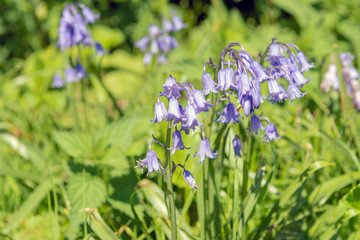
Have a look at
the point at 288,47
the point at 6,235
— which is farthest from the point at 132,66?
the point at 288,47

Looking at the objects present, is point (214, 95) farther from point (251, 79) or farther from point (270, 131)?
point (270, 131)

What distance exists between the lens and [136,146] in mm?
2859

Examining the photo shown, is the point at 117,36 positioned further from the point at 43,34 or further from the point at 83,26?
the point at 83,26

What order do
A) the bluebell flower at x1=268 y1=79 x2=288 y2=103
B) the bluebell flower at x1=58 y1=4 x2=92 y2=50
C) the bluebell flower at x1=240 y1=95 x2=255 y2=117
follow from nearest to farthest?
the bluebell flower at x1=240 y1=95 x2=255 y2=117
the bluebell flower at x1=268 y1=79 x2=288 y2=103
the bluebell flower at x1=58 y1=4 x2=92 y2=50

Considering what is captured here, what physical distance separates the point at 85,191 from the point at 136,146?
2.26 feet

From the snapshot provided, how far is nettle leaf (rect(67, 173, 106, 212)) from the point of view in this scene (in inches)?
84.8

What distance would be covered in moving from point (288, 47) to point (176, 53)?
340 centimetres

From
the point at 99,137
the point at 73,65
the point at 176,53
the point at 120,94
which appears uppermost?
the point at 176,53

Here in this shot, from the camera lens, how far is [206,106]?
1.54m

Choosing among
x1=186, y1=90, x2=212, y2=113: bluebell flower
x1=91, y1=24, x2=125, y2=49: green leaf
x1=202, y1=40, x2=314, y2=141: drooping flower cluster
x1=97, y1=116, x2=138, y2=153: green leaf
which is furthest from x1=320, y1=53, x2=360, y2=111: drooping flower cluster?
x1=91, y1=24, x2=125, y2=49: green leaf

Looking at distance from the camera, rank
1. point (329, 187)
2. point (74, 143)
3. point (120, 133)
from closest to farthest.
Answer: point (329, 187) < point (74, 143) < point (120, 133)

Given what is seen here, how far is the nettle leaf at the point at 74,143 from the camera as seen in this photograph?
2.49 meters

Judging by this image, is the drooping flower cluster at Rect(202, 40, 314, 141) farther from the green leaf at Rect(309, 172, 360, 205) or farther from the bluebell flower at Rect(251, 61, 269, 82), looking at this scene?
the green leaf at Rect(309, 172, 360, 205)

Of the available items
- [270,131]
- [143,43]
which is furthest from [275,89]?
[143,43]
